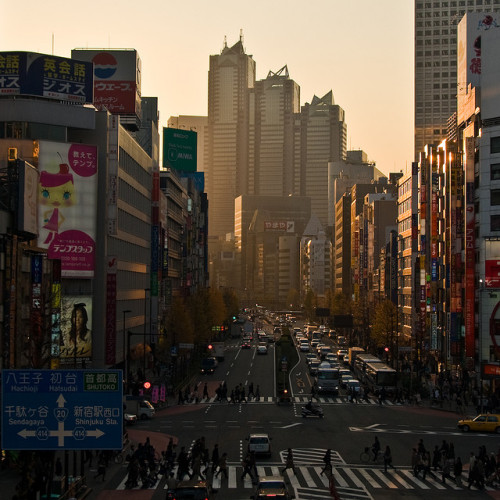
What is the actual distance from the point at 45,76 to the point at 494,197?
41.5 m

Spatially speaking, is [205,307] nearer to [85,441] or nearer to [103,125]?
[103,125]

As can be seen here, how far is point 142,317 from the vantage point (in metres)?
106

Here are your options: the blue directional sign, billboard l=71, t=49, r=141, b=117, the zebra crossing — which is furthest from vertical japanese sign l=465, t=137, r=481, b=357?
the blue directional sign

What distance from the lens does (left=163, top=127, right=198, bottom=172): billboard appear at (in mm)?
140125

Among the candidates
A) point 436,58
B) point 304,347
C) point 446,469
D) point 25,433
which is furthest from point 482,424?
point 436,58

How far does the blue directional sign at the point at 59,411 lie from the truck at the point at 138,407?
34.0 meters

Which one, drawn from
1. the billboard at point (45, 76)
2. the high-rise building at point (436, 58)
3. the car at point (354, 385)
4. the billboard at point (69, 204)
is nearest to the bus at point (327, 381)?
the car at point (354, 385)

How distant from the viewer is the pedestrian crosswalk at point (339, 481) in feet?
127

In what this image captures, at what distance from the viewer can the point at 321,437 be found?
53.5 metres

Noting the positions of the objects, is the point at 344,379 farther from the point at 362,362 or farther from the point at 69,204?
the point at 69,204

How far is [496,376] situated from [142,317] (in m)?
44.6

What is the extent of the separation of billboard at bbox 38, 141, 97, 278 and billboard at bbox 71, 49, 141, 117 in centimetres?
1660

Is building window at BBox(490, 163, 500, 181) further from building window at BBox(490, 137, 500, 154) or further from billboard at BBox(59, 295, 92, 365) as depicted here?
billboard at BBox(59, 295, 92, 365)

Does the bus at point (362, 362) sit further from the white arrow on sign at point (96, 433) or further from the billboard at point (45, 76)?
the white arrow on sign at point (96, 433)
